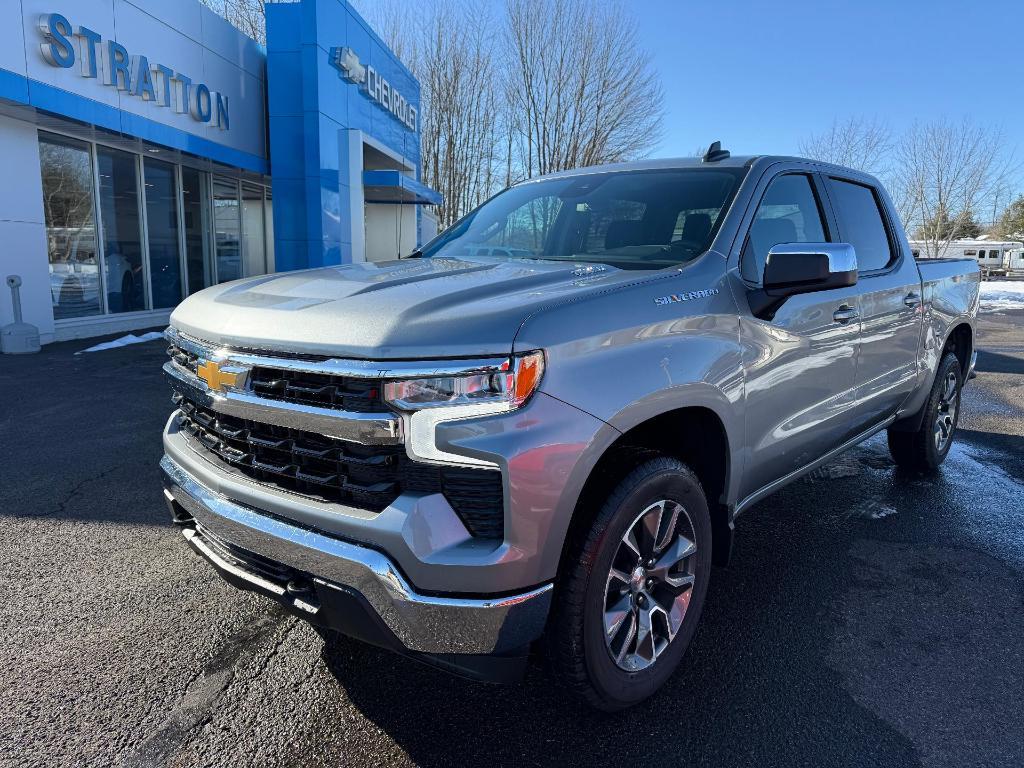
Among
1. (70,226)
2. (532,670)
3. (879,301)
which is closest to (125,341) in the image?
(70,226)

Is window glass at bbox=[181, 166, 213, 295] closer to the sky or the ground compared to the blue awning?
closer to the ground

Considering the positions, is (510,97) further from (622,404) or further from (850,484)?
(622,404)

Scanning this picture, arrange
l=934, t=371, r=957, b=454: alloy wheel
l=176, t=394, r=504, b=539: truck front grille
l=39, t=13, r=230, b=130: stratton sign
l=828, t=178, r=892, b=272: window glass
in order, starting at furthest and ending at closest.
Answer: l=39, t=13, r=230, b=130: stratton sign < l=934, t=371, r=957, b=454: alloy wheel < l=828, t=178, r=892, b=272: window glass < l=176, t=394, r=504, b=539: truck front grille

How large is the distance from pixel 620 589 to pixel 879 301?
2387 millimetres

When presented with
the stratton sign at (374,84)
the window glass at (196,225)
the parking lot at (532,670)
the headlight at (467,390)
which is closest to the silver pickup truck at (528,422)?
the headlight at (467,390)

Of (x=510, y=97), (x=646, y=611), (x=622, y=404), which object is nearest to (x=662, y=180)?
(x=622, y=404)

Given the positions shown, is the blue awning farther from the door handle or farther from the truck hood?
the truck hood

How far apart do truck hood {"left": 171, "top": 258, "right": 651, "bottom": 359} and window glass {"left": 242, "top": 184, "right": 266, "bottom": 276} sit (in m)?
15.5

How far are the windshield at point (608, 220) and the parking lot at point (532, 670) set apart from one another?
1.60 m

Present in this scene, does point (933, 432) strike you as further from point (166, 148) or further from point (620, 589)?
point (166, 148)

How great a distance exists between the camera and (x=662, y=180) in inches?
133

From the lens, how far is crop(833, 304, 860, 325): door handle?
3330 mm

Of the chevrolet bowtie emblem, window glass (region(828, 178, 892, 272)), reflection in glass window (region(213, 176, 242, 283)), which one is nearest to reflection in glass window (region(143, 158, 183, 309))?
reflection in glass window (region(213, 176, 242, 283))

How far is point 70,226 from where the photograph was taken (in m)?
11.2
